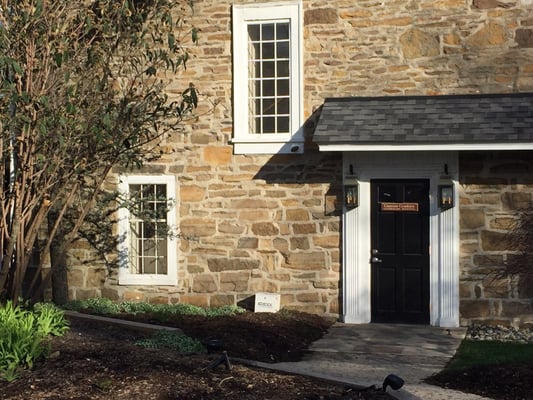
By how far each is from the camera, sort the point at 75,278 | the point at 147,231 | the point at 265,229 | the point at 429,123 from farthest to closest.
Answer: the point at 75,278, the point at 147,231, the point at 265,229, the point at 429,123

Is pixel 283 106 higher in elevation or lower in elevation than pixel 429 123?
higher

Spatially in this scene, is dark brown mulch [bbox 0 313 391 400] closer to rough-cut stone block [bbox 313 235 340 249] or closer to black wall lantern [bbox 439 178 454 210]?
rough-cut stone block [bbox 313 235 340 249]

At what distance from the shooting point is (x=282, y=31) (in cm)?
1105

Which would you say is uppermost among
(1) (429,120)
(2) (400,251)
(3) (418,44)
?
(3) (418,44)

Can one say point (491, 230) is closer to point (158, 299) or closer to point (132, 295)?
point (158, 299)

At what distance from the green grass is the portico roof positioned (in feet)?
8.16

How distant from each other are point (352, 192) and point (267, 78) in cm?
222

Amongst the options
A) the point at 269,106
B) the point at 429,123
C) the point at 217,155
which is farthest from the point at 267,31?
the point at 429,123

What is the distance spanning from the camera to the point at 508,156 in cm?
1005

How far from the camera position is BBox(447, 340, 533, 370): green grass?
25.3 ft

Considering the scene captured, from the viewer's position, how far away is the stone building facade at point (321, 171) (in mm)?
10156

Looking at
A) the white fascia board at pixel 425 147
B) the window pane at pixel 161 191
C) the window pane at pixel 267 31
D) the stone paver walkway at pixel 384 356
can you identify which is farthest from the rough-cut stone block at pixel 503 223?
the window pane at pixel 161 191

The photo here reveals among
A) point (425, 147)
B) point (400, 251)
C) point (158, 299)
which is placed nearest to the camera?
point (425, 147)

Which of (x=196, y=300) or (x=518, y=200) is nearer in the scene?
(x=518, y=200)
